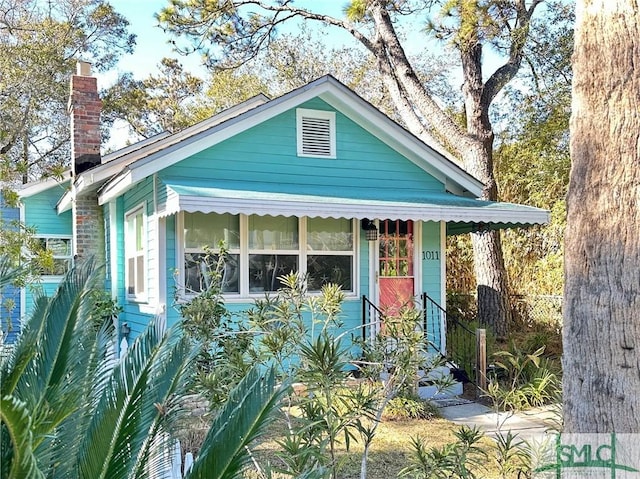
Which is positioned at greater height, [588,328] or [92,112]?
[92,112]

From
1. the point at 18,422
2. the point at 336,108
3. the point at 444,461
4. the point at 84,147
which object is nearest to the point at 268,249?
the point at 336,108

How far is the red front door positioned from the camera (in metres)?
10.1

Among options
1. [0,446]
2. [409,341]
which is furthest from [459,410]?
[0,446]

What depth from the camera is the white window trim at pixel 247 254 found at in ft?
28.5

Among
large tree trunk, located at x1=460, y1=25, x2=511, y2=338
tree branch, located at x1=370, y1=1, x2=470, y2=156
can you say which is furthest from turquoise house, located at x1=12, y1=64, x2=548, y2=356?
tree branch, located at x1=370, y1=1, x2=470, y2=156

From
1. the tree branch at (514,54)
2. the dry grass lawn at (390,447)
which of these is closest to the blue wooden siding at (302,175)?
the dry grass lawn at (390,447)

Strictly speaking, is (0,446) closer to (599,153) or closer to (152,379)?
(152,379)

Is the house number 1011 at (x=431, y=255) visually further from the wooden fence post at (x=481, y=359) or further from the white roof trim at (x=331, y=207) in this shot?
the wooden fence post at (x=481, y=359)

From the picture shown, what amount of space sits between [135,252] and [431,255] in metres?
5.49

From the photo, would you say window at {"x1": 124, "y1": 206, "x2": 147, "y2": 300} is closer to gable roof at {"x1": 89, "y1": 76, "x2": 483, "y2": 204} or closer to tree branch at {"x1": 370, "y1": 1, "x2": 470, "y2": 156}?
gable roof at {"x1": 89, "y1": 76, "x2": 483, "y2": 204}

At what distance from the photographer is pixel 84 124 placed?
11.3m

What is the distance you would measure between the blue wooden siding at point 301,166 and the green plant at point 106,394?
604 centimetres

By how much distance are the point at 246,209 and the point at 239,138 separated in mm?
2225

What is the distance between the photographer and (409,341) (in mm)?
3852
